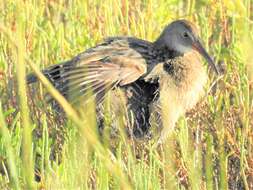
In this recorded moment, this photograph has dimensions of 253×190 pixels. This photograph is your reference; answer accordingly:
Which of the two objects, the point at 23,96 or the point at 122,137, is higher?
the point at 23,96

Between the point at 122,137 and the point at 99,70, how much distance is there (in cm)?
109

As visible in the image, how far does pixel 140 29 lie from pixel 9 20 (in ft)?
3.11

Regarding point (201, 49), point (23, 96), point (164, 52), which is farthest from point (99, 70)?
point (23, 96)

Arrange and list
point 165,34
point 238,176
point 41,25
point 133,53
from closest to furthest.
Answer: point 238,176, point 133,53, point 165,34, point 41,25

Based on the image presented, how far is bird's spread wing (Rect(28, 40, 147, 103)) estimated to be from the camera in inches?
179

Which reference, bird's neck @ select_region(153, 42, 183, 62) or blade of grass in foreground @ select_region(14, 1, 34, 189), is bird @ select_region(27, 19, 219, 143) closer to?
bird's neck @ select_region(153, 42, 183, 62)

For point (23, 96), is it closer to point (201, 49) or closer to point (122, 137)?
point (122, 137)

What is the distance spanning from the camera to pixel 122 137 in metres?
3.64

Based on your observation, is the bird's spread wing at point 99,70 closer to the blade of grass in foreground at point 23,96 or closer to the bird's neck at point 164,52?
the bird's neck at point 164,52

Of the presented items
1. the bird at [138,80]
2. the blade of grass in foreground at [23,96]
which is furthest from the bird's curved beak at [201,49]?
the blade of grass in foreground at [23,96]

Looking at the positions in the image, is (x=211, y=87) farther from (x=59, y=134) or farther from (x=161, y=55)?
(x=59, y=134)

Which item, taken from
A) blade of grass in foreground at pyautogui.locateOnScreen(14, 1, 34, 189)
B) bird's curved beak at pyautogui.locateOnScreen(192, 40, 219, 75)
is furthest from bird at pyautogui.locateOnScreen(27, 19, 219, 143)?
blade of grass in foreground at pyautogui.locateOnScreen(14, 1, 34, 189)

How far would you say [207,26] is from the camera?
5855mm

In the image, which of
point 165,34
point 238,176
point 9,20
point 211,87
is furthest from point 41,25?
point 238,176
